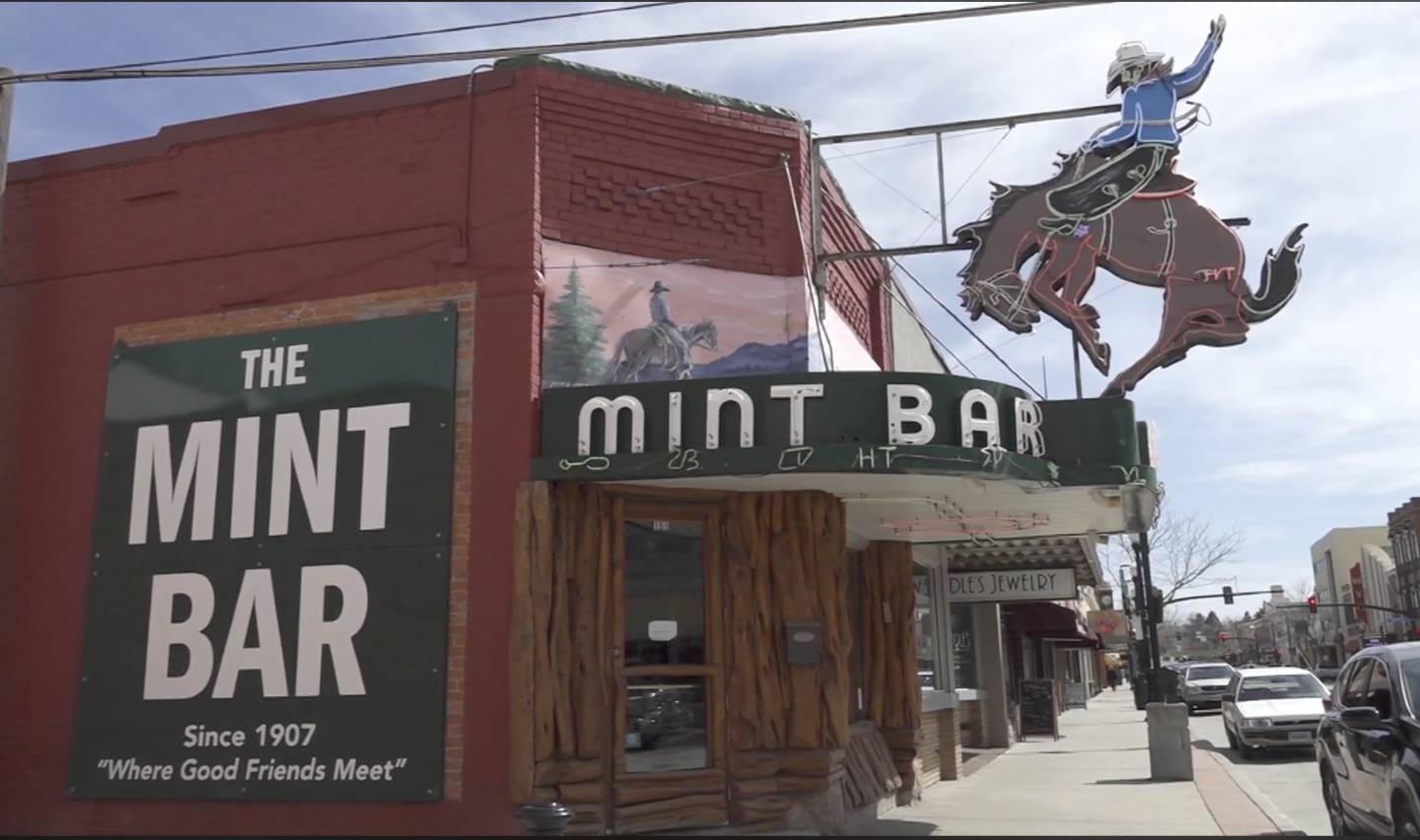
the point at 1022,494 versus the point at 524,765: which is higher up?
the point at 1022,494

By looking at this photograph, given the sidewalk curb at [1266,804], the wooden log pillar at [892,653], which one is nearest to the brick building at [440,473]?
the wooden log pillar at [892,653]

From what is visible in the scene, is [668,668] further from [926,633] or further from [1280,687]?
[1280,687]

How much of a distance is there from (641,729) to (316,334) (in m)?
4.32

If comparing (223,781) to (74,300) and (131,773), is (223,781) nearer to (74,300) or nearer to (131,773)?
(131,773)

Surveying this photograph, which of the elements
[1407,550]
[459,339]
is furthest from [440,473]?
[1407,550]

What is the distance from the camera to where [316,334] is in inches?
421

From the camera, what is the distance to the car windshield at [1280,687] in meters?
21.8

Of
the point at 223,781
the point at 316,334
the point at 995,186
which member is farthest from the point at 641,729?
the point at 995,186

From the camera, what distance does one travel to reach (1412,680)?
8828mm

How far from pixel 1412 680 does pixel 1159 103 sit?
568cm

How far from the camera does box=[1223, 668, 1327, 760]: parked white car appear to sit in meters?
20.1

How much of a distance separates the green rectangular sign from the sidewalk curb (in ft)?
24.2

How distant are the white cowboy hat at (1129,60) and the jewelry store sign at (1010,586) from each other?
7.78 m

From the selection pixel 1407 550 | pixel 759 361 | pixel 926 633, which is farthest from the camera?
pixel 1407 550
